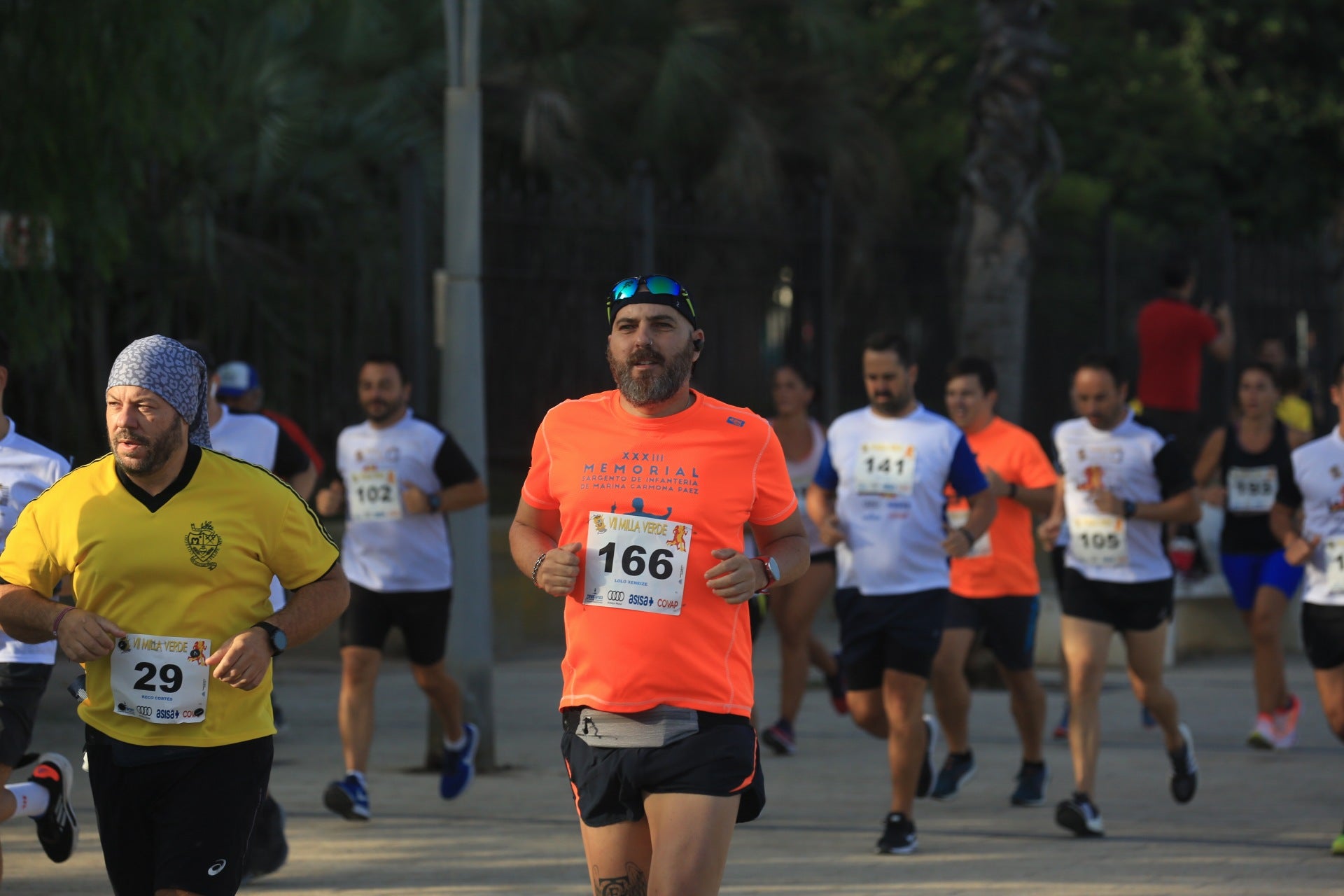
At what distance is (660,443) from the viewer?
15.8ft

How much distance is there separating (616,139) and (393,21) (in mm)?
3006

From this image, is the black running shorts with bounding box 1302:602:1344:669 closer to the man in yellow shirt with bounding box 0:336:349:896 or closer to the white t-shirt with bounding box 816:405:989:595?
the white t-shirt with bounding box 816:405:989:595

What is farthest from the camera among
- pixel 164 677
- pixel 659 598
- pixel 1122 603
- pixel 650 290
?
pixel 1122 603

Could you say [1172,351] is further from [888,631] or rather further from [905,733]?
[905,733]

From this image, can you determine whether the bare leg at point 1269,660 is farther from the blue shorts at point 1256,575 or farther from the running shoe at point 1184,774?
the running shoe at point 1184,774

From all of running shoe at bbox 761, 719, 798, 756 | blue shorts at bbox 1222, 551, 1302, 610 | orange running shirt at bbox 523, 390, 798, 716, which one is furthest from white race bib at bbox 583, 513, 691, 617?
blue shorts at bbox 1222, 551, 1302, 610

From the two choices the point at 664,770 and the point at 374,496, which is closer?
the point at 664,770

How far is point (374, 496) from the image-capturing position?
29.0 feet

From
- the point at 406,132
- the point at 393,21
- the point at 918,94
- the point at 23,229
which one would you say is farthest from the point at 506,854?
the point at 918,94

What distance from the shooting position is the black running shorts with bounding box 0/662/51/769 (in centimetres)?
589

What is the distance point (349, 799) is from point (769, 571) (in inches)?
149

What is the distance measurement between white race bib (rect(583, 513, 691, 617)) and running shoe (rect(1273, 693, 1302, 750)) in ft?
21.4

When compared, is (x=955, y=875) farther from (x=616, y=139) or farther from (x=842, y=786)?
(x=616, y=139)

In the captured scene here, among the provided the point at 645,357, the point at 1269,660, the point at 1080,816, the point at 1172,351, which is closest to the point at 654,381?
the point at 645,357
